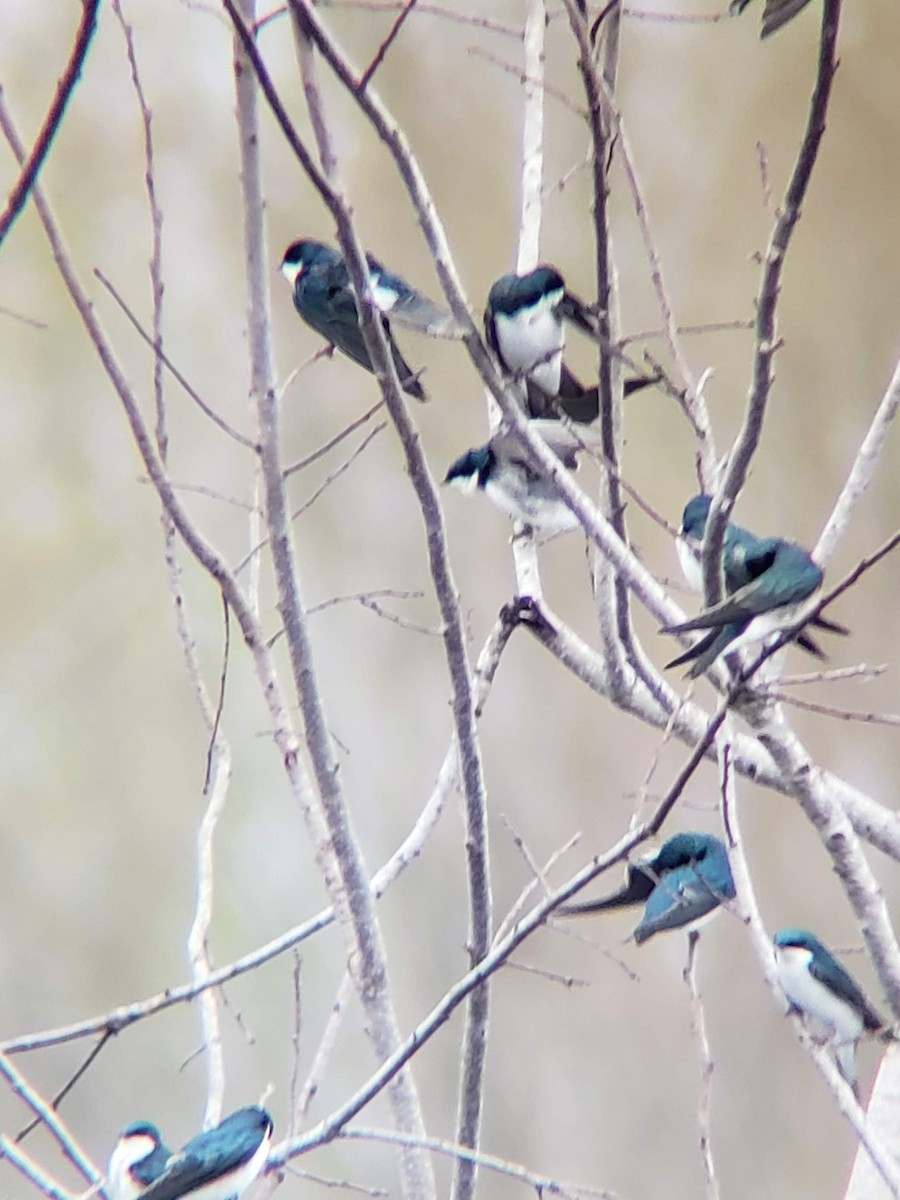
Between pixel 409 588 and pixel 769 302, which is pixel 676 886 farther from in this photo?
pixel 409 588

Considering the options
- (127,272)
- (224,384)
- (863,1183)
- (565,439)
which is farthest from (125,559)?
(863,1183)

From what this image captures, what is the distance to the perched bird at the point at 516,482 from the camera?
1422mm

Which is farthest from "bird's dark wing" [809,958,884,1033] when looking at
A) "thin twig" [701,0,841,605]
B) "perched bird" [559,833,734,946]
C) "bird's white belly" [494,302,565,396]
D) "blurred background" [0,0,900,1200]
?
"blurred background" [0,0,900,1200]

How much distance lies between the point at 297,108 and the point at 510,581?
0.98 metres

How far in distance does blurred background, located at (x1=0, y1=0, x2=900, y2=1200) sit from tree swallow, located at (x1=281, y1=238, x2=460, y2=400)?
757 millimetres

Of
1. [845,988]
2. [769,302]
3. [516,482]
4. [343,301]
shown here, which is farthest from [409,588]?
[769,302]

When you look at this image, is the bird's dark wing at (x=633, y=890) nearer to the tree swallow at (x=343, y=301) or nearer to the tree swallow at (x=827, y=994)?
the tree swallow at (x=827, y=994)

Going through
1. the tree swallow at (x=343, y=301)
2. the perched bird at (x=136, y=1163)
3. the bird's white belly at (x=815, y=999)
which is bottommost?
the bird's white belly at (x=815, y=999)

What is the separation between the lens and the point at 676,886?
117 centimetres

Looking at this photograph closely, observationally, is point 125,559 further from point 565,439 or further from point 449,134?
point 565,439

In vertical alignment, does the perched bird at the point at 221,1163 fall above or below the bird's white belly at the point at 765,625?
below

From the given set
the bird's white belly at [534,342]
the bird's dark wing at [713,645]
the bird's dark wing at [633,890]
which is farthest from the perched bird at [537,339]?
the bird's dark wing at [633,890]

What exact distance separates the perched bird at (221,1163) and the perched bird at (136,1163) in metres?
0.14

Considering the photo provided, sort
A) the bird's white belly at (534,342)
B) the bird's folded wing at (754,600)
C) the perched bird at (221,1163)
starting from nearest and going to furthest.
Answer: the bird's folded wing at (754,600), the perched bird at (221,1163), the bird's white belly at (534,342)
